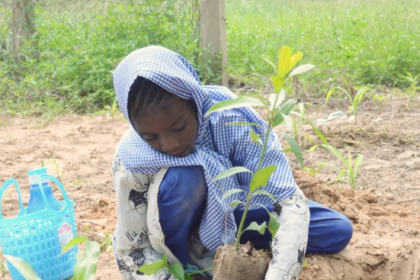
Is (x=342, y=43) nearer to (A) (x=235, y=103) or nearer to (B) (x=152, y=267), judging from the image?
(B) (x=152, y=267)

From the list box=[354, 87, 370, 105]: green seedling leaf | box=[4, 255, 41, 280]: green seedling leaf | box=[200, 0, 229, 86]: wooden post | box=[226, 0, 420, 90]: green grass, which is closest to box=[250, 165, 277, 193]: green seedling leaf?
box=[4, 255, 41, 280]: green seedling leaf

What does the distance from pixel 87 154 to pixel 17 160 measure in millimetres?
477

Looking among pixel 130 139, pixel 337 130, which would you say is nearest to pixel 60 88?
pixel 337 130

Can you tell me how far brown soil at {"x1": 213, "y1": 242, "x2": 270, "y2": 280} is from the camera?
166 centimetres

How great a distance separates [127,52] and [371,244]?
3921mm

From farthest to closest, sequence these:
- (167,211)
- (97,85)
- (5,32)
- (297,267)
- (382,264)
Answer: (5,32), (97,85), (382,264), (167,211), (297,267)

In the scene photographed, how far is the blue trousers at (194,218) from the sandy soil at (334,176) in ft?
0.30

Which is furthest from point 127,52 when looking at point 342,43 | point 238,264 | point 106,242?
point 238,264

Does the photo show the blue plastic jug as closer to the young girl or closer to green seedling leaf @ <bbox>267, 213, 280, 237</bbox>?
the young girl

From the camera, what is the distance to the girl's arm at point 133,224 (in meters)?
1.93

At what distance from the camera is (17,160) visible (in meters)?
3.92

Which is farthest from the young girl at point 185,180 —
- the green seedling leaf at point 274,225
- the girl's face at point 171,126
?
the green seedling leaf at point 274,225

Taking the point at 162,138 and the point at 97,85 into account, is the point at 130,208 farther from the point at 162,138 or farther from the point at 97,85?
the point at 97,85

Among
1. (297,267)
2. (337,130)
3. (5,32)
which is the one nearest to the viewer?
(297,267)
